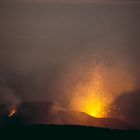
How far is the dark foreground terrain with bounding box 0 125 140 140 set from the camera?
3956 centimetres

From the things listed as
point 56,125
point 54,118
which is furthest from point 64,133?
point 54,118

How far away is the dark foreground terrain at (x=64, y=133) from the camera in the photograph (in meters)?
39.6

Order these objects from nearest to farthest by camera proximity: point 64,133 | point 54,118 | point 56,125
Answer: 1. point 64,133
2. point 56,125
3. point 54,118

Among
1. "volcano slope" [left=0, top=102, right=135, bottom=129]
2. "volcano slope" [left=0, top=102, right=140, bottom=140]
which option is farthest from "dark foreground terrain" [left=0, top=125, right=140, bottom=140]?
"volcano slope" [left=0, top=102, right=135, bottom=129]

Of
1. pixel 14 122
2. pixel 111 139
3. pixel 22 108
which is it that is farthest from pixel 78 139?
pixel 22 108

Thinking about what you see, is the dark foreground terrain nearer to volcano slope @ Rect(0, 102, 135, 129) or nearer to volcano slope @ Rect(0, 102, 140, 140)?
volcano slope @ Rect(0, 102, 140, 140)

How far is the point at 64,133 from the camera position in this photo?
41875 millimetres

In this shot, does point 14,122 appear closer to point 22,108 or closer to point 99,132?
point 22,108

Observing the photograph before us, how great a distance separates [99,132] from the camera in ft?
143

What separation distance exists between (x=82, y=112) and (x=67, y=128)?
49985 mm

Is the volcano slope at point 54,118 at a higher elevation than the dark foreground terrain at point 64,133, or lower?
higher

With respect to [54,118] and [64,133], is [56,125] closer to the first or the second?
[64,133]

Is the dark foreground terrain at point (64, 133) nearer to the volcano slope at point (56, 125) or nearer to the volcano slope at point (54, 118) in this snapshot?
the volcano slope at point (56, 125)

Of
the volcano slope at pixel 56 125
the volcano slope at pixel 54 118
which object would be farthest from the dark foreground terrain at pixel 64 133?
the volcano slope at pixel 54 118
